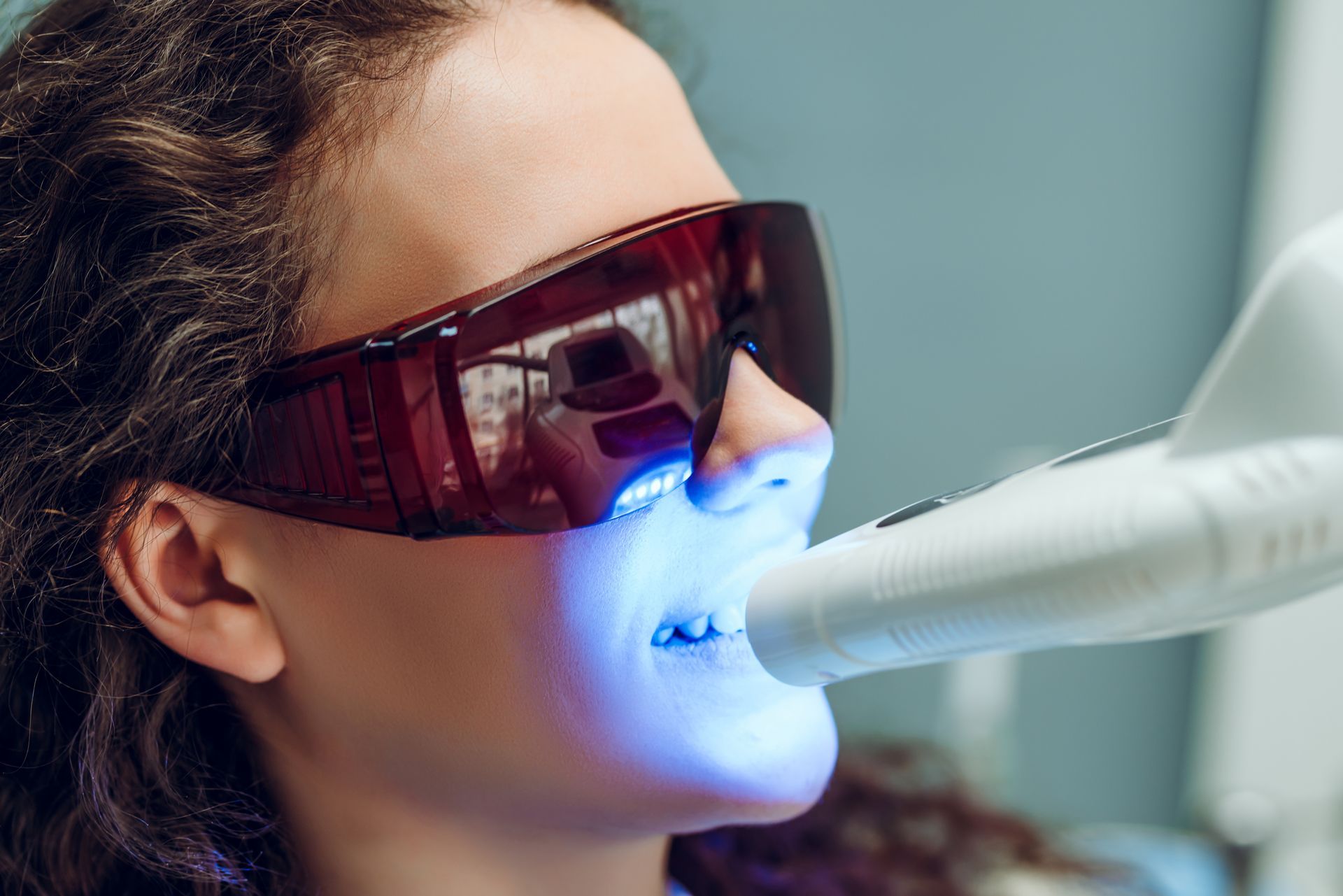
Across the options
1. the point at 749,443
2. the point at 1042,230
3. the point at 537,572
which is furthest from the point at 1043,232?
the point at 537,572

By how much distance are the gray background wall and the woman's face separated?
809mm

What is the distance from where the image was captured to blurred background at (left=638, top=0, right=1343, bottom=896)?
4.79ft

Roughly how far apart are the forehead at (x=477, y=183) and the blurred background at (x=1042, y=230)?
784 millimetres

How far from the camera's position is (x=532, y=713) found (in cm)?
62

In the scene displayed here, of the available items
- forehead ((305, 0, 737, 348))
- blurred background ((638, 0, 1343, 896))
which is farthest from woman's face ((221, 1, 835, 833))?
blurred background ((638, 0, 1343, 896))

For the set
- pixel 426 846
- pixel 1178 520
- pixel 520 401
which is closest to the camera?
pixel 1178 520

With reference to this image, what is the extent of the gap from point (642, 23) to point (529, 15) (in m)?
0.26

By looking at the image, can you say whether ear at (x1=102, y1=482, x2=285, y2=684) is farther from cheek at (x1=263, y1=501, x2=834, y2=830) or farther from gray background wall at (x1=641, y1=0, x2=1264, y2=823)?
gray background wall at (x1=641, y1=0, x2=1264, y2=823)

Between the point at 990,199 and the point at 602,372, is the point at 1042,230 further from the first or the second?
the point at 602,372

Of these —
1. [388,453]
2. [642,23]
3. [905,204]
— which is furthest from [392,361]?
[905,204]

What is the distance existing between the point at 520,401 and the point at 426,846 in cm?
32

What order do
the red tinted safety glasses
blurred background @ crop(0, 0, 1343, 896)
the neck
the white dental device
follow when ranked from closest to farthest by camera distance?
the white dental device < the red tinted safety glasses < the neck < blurred background @ crop(0, 0, 1343, 896)

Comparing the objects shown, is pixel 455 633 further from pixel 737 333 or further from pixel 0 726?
pixel 0 726

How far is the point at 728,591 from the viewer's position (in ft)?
2.09
